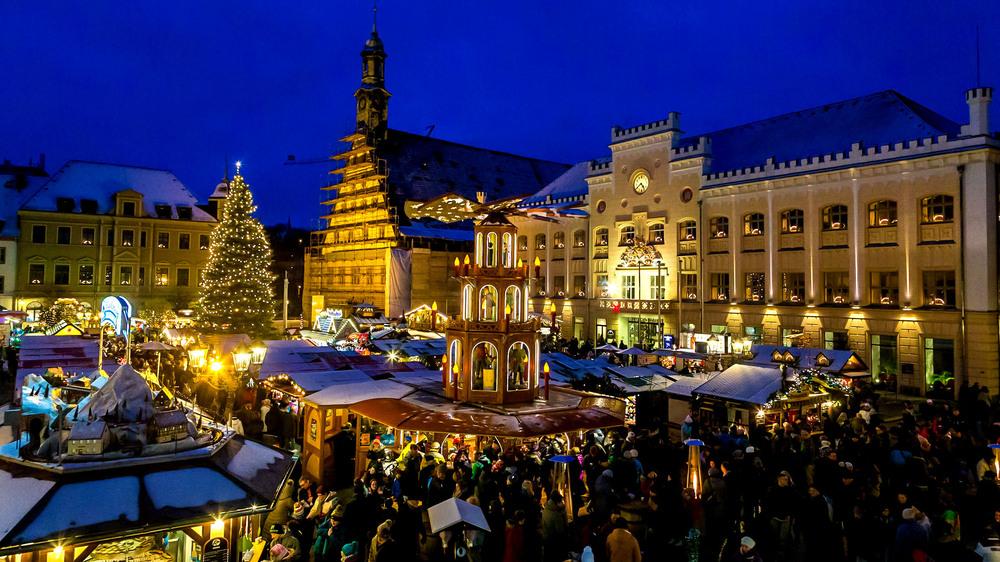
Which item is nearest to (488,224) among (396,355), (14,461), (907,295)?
(396,355)

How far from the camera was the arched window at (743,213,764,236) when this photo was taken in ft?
109

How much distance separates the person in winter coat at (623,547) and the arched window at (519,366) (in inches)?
338

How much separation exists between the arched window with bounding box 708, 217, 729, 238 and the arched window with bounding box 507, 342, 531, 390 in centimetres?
2193

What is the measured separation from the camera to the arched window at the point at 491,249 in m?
17.3

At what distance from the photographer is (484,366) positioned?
1666 cm

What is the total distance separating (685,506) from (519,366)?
7.53 m

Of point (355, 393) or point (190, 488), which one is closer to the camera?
point (190, 488)

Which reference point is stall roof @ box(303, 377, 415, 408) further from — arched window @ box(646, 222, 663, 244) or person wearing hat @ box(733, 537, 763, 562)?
arched window @ box(646, 222, 663, 244)

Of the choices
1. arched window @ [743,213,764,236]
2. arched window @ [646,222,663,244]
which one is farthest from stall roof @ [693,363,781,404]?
arched window @ [646,222,663,244]

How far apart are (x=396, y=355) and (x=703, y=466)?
485 inches

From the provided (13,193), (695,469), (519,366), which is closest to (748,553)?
(695,469)

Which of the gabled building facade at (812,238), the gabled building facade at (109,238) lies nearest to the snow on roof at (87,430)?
the gabled building facade at (812,238)

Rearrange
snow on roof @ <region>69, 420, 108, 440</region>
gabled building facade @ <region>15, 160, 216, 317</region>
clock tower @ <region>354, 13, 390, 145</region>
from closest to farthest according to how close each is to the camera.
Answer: snow on roof @ <region>69, 420, 108, 440</region>
gabled building facade @ <region>15, 160, 216, 317</region>
clock tower @ <region>354, 13, 390, 145</region>

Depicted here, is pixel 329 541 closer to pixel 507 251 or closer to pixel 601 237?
pixel 507 251
